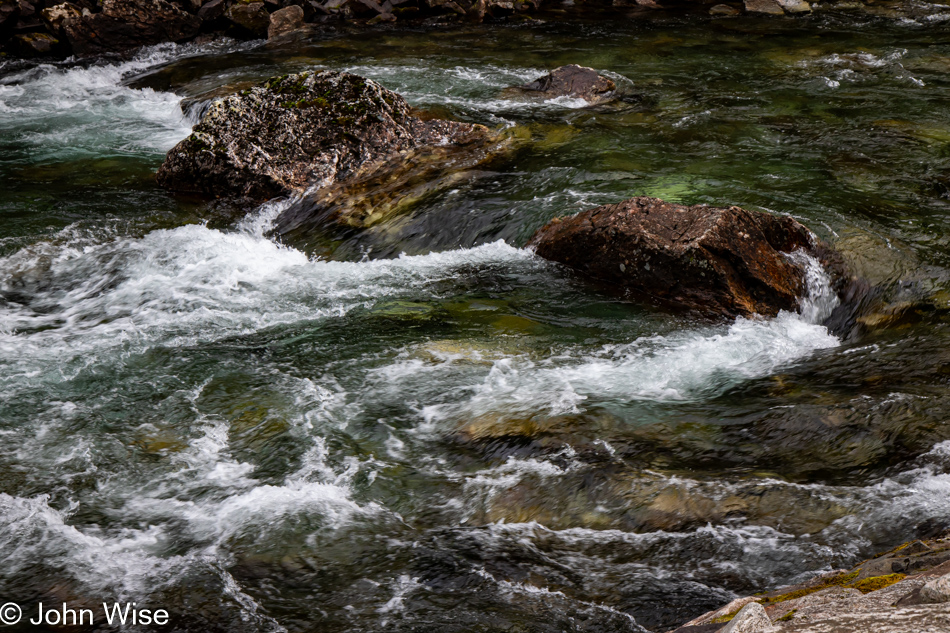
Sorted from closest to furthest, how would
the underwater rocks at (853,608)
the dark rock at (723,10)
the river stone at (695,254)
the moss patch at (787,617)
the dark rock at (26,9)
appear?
the underwater rocks at (853,608), the moss patch at (787,617), the river stone at (695,254), the dark rock at (26,9), the dark rock at (723,10)

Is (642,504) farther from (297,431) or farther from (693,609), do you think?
(297,431)

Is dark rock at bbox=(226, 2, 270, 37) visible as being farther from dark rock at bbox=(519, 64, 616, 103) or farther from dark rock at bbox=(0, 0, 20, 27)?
dark rock at bbox=(519, 64, 616, 103)

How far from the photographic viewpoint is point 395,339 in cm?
642

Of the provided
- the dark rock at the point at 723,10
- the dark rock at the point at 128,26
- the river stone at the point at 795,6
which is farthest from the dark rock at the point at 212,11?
the river stone at the point at 795,6

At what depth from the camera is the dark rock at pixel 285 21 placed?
54.8 ft

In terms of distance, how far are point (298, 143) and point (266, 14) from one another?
30.0 ft

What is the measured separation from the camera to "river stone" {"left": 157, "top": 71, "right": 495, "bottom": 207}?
9.03 m

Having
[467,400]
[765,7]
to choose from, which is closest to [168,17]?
[765,7]

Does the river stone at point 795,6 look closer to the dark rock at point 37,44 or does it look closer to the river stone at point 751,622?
the dark rock at point 37,44

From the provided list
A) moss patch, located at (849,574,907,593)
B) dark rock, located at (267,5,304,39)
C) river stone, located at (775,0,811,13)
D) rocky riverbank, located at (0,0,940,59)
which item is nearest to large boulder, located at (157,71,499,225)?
moss patch, located at (849,574,907,593)

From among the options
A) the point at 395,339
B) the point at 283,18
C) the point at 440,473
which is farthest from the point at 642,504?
the point at 283,18

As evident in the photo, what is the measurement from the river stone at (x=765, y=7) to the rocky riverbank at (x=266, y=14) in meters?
0.02

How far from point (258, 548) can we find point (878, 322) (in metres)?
5.11

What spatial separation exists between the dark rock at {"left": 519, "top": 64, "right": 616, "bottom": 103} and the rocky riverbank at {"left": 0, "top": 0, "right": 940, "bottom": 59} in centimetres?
617
